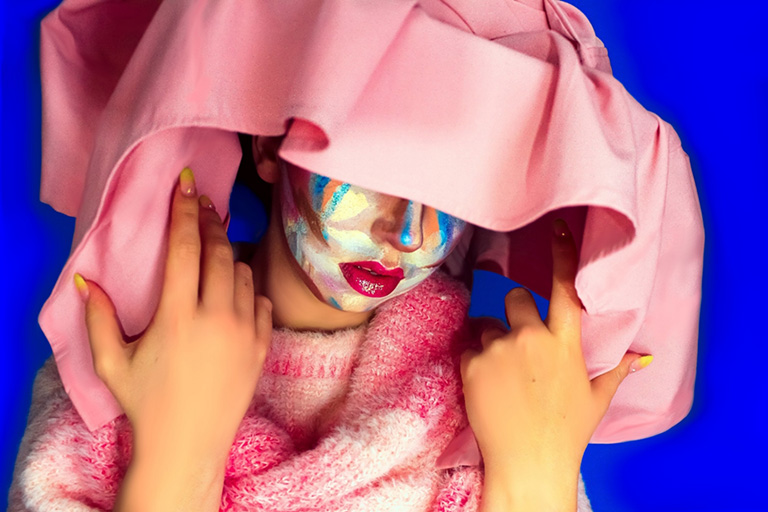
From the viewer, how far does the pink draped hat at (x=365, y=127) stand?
26.9 inches

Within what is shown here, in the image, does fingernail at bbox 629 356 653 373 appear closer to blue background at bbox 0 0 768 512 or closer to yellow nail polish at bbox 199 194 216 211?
blue background at bbox 0 0 768 512

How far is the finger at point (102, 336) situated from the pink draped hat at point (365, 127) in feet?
0.06

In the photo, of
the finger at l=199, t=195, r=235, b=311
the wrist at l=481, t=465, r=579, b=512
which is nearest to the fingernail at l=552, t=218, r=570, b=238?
the wrist at l=481, t=465, r=579, b=512

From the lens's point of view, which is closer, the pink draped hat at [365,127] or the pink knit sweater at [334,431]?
the pink draped hat at [365,127]

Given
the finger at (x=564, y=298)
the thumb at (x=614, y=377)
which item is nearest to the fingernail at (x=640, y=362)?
the thumb at (x=614, y=377)

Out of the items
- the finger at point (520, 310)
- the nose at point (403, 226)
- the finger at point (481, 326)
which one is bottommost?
the finger at point (481, 326)

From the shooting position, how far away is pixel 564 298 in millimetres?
927

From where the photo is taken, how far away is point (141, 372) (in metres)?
0.82

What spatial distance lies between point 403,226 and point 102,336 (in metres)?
0.34

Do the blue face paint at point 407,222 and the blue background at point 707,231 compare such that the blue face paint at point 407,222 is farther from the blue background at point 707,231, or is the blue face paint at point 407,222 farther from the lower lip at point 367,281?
the blue background at point 707,231

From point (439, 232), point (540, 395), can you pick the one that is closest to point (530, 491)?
point (540, 395)

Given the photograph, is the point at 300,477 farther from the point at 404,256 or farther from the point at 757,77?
the point at 757,77

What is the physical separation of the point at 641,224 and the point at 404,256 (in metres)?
0.25

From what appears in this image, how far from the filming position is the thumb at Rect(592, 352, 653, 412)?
957 mm
